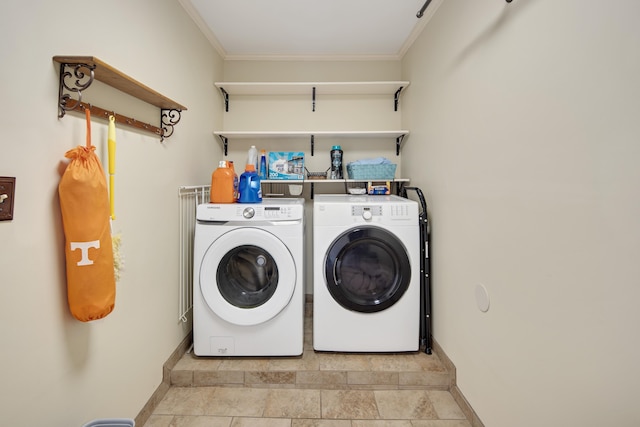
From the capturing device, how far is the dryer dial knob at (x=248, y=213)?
5.95 feet

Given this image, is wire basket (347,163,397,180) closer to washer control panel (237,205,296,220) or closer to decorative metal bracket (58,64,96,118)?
washer control panel (237,205,296,220)

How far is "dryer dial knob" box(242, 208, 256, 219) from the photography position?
1.81 m

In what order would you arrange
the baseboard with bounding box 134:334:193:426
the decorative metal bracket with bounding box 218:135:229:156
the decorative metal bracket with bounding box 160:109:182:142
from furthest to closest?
the decorative metal bracket with bounding box 218:135:229:156
the decorative metal bracket with bounding box 160:109:182:142
the baseboard with bounding box 134:334:193:426

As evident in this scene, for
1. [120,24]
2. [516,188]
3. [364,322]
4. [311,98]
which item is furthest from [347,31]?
[364,322]

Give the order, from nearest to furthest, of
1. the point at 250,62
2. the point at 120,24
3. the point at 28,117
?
the point at 28,117 < the point at 120,24 < the point at 250,62

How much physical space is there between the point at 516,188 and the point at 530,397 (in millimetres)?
795

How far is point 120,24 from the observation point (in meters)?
1.28

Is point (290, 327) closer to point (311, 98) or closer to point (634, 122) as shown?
point (634, 122)

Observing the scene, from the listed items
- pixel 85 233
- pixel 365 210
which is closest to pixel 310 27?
pixel 365 210

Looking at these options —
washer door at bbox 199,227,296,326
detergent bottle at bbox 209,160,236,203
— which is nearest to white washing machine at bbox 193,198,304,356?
washer door at bbox 199,227,296,326

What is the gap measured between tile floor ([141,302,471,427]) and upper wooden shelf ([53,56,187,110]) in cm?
155

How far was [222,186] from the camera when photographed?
6.30ft

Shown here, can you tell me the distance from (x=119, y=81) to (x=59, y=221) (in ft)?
2.01

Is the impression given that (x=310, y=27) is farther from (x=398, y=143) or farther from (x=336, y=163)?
(x=398, y=143)
